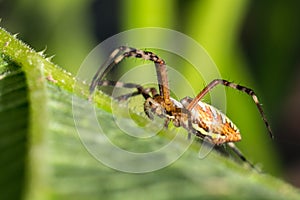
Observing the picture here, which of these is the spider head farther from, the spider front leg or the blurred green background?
the blurred green background

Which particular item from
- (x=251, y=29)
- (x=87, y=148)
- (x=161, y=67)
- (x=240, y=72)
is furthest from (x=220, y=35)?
(x=87, y=148)

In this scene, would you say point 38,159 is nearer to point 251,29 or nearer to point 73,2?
point 73,2

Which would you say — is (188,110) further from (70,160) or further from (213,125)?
(70,160)

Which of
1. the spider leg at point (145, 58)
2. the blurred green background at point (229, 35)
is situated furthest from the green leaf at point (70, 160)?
the blurred green background at point (229, 35)

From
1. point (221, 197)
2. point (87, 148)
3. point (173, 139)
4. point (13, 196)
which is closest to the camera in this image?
point (13, 196)

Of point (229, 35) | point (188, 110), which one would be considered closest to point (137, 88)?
point (188, 110)

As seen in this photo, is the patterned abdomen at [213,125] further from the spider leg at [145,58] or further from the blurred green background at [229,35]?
the blurred green background at [229,35]

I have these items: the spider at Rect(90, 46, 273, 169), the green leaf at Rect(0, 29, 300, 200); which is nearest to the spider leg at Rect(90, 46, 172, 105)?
the spider at Rect(90, 46, 273, 169)
